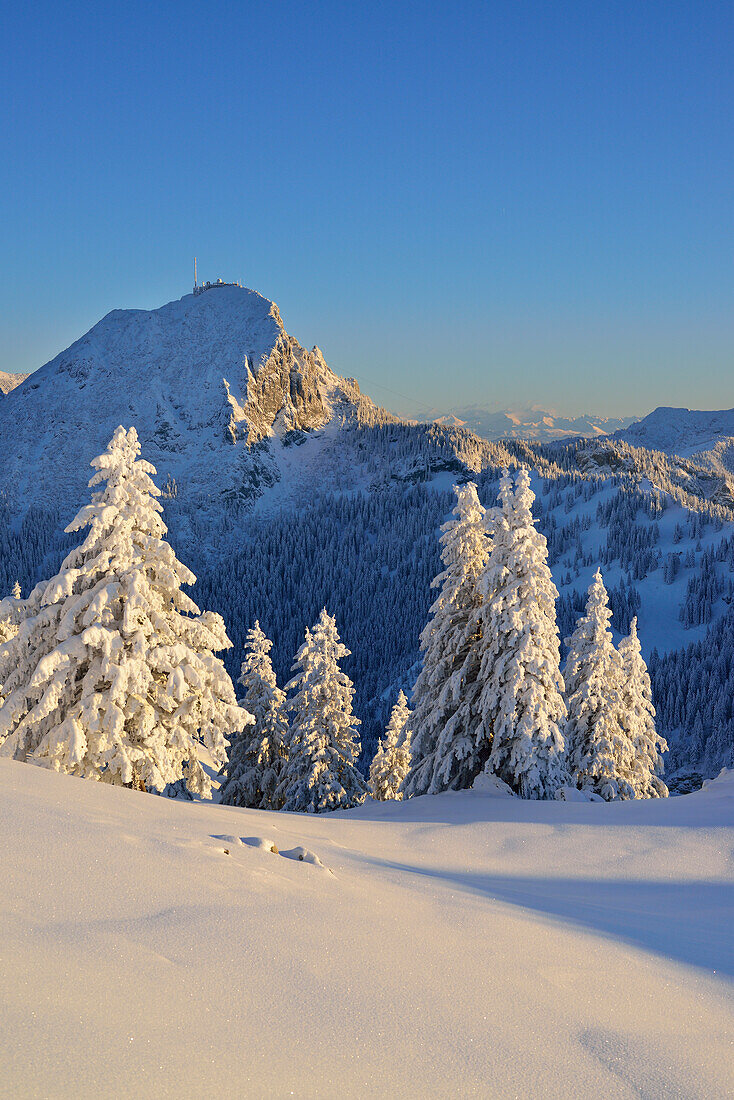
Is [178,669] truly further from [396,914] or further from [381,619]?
[381,619]

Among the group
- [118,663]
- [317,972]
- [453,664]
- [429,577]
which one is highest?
[429,577]

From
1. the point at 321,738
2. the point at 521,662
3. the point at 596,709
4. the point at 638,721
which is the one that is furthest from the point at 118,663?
the point at 638,721

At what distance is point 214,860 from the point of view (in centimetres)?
555

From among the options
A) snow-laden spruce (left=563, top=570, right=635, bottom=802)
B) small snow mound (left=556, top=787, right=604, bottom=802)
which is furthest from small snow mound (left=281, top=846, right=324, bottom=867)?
snow-laden spruce (left=563, top=570, right=635, bottom=802)

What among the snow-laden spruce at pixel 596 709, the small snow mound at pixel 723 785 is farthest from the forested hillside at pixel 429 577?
the small snow mound at pixel 723 785

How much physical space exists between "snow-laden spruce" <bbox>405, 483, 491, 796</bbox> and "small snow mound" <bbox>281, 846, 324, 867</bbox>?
12.8 m

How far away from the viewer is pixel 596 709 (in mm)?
24625

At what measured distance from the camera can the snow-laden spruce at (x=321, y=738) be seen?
89.5 ft

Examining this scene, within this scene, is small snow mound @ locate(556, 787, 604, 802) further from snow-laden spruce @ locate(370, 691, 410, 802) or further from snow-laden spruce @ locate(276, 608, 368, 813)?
snow-laden spruce @ locate(370, 691, 410, 802)

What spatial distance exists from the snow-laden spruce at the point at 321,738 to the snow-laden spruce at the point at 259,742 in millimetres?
1383

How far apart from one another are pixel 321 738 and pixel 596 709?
11.7m

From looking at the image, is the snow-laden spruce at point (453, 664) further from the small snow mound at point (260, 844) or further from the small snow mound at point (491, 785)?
the small snow mound at point (260, 844)

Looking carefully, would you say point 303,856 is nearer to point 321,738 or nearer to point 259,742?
point 321,738

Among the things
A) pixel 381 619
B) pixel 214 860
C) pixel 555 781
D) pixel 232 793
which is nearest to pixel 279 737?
pixel 232 793
